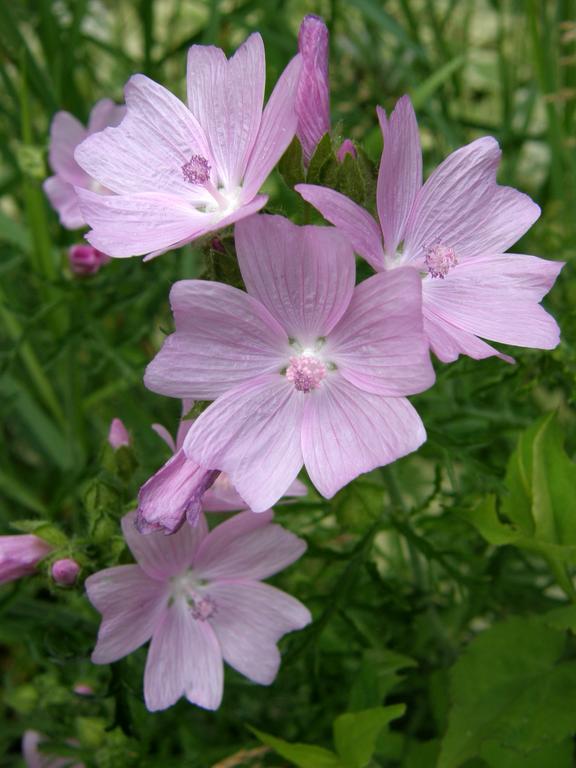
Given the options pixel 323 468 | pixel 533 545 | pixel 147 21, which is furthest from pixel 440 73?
pixel 323 468

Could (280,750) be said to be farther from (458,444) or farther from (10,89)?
(10,89)

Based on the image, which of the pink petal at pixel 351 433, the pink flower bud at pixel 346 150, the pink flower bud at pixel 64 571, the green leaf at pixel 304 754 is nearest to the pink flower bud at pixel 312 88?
the pink flower bud at pixel 346 150

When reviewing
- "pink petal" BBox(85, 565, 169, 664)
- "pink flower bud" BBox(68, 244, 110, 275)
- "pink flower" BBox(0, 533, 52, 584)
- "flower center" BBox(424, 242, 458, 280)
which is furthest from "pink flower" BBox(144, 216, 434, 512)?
"pink flower bud" BBox(68, 244, 110, 275)

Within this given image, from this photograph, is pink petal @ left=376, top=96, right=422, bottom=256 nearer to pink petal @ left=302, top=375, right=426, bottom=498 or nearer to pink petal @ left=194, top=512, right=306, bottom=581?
pink petal @ left=302, top=375, right=426, bottom=498

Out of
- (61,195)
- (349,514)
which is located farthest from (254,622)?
(61,195)

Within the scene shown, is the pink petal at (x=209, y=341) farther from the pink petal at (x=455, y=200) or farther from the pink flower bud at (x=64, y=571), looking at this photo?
the pink flower bud at (x=64, y=571)
